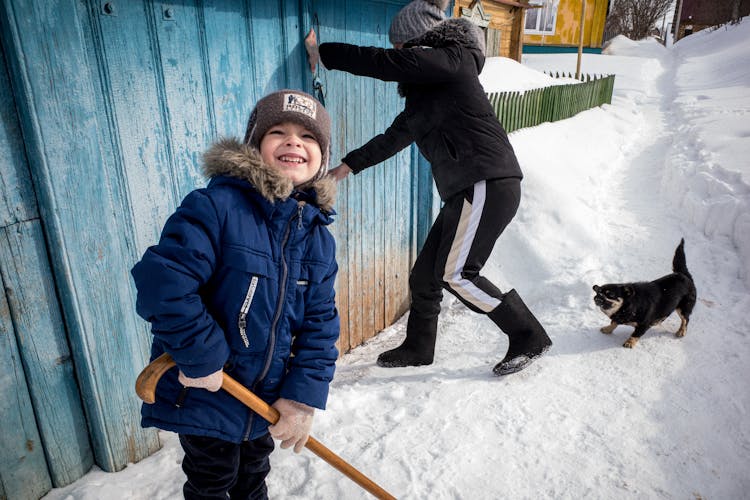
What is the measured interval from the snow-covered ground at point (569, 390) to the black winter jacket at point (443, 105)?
1277 mm

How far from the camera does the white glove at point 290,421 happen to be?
1.48 meters

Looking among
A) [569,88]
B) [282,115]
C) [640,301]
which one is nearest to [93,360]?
[282,115]

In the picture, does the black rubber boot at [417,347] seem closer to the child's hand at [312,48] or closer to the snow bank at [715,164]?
the child's hand at [312,48]

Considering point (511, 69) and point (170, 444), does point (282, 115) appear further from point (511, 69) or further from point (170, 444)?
point (511, 69)

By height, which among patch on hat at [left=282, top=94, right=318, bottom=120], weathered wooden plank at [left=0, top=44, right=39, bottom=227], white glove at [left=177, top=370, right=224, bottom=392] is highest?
patch on hat at [left=282, top=94, right=318, bottom=120]

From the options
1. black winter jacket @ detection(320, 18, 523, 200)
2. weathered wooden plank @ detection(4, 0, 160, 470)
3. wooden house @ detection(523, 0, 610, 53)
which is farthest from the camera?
wooden house @ detection(523, 0, 610, 53)

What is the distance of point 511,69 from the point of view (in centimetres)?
1373

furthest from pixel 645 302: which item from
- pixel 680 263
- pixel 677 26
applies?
pixel 677 26

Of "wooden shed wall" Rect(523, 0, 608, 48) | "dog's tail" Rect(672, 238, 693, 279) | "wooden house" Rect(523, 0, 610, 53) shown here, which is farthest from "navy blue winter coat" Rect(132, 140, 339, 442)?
"wooden shed wall" Rect(523, 0, 608, 48)

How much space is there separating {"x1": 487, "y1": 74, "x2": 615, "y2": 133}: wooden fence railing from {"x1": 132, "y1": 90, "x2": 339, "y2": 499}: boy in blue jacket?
20.5 ft

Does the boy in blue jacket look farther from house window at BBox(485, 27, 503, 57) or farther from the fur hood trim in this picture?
house window at BBox(485, 27, 503, 57)

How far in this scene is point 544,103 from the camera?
9773 mm

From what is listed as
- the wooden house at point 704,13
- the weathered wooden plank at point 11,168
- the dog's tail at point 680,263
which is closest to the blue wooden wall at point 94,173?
the weathered wooden plank at point 11,168

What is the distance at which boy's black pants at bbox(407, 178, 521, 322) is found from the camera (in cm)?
262
